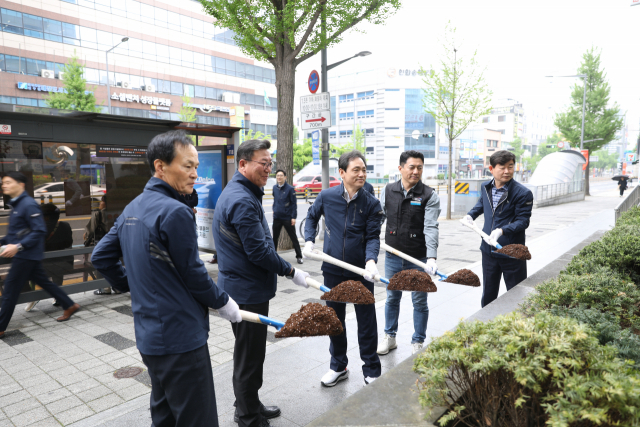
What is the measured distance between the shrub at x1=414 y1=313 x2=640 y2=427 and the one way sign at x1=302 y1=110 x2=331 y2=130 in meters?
7.82

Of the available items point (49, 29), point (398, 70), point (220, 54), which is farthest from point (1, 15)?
point (398, 70)

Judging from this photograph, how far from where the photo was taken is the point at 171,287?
199cm

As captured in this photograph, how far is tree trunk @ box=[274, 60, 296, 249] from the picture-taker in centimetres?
932

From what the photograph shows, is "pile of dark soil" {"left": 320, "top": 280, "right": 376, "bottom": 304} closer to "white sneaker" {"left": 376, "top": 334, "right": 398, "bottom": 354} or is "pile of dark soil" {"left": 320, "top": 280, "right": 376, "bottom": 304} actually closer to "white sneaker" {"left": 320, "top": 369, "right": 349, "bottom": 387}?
"white sneaker" {"left": 320, "top": 369, "right": 349, "bottom": 387}

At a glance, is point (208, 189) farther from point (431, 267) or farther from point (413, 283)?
point (413, 283)

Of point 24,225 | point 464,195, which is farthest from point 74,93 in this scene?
point 24,225

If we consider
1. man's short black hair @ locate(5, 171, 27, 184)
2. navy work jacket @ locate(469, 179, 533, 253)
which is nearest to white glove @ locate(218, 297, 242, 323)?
navy work jacket @ locate(469, 179, 533, 253)

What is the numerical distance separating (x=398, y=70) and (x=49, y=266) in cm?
6909

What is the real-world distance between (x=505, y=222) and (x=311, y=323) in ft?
9.30

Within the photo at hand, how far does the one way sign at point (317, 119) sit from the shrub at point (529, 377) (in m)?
7.82

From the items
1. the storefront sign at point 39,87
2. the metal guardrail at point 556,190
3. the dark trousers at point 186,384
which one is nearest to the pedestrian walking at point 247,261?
the dark trousers at point 186,384

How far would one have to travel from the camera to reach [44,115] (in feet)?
18.3

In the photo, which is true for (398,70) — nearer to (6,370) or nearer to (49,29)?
(49,29)

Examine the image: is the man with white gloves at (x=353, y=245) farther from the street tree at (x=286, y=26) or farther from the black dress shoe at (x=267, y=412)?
the street tree at (x=286, y=26)
